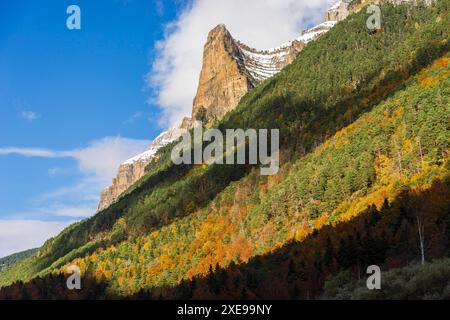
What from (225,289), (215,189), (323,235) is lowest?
(225,289)

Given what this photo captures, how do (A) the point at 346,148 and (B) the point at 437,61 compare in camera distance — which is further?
(B) the point at 437,61

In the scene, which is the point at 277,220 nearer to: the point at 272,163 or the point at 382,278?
the point at 272,163

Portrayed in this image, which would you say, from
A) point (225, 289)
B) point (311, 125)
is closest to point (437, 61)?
point (311, 125)

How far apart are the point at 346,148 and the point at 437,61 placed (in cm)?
4163

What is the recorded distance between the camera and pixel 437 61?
136 meters

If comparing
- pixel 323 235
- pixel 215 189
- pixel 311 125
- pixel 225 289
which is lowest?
pixel 225 289

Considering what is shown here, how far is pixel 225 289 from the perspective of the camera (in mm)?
72812

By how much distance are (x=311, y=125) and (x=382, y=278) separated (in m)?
142
